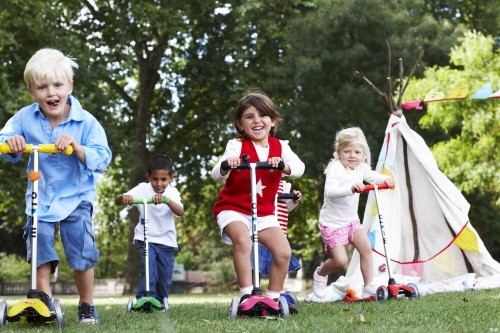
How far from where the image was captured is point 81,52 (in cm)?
1933

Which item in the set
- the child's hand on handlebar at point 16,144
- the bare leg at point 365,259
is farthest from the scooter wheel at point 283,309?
the bare leg at point 365,259

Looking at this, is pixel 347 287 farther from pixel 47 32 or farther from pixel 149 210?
pixel 47 32

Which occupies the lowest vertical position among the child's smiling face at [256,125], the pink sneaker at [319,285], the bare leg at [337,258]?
the pink sneaker at [319,285]

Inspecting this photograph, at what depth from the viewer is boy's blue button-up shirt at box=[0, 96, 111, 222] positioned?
5.32 meters

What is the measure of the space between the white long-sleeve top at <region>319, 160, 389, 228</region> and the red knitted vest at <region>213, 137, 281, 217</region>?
1.96m

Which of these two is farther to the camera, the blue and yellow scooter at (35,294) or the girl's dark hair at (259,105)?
the girl's dark hair at (259,105)

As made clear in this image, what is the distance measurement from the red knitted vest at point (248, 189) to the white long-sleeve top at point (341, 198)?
6.42 ft

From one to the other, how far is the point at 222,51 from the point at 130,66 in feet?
9.65

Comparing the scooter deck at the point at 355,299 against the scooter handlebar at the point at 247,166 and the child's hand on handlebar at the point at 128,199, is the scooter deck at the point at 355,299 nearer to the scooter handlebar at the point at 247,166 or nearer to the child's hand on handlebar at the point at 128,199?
the child's hand on handlebar at the point at 128,199

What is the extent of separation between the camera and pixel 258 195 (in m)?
6.06


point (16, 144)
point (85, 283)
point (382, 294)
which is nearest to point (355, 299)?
point (382, 294)

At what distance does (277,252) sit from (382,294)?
6.17 feet

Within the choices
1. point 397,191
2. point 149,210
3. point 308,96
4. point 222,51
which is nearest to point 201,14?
point 222,51

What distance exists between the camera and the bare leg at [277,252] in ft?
19.4
